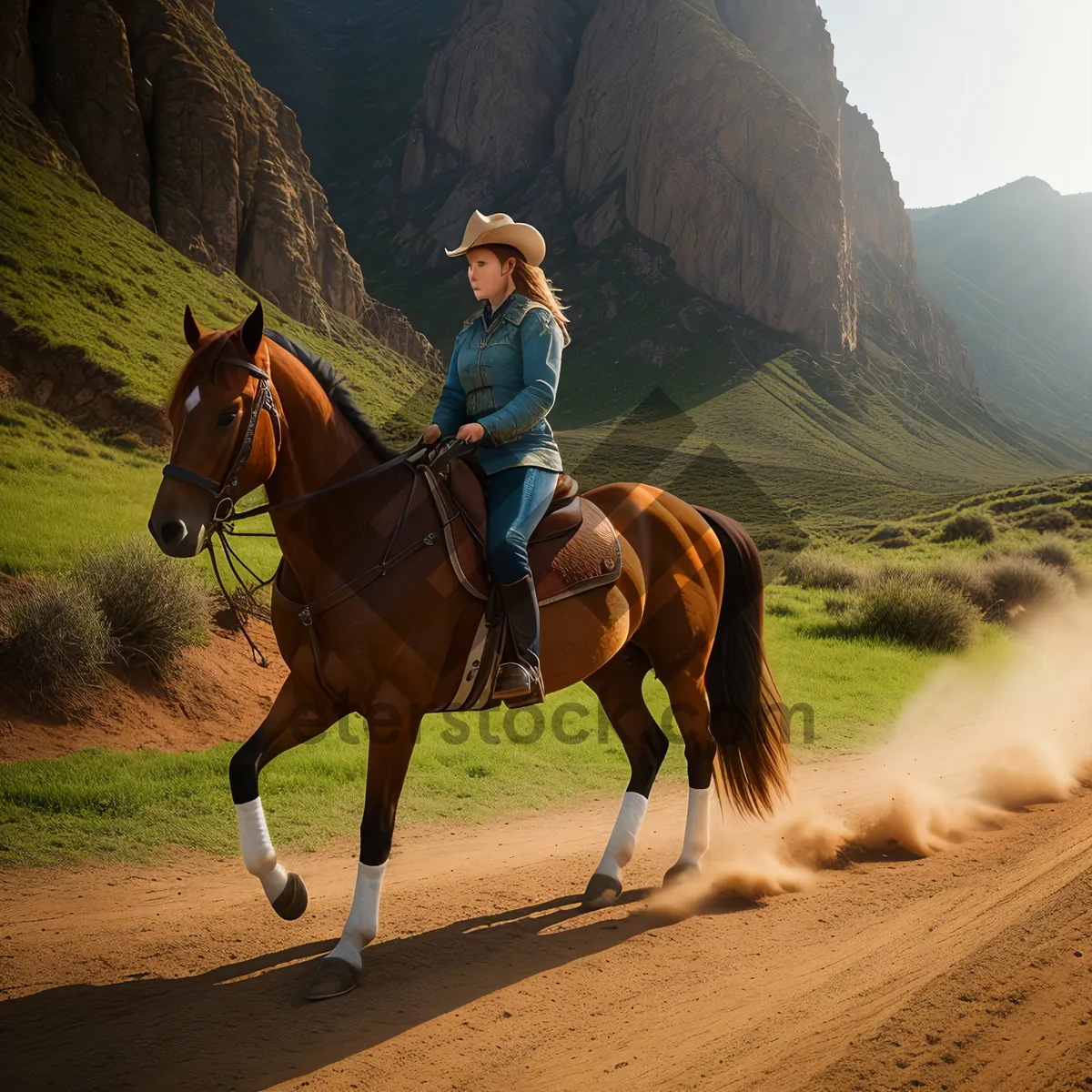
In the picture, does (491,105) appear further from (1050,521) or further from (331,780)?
(331,780)

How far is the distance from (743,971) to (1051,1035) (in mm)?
1395

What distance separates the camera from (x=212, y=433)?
143 inches

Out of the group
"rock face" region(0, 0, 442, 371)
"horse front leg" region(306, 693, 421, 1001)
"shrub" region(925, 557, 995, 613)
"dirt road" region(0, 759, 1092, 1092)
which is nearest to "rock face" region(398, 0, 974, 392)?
"rock face" region(0, 0, 442, 371)

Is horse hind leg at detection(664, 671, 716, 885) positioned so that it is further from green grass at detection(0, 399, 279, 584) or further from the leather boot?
green grass at detection(0, 399, 279, 584)

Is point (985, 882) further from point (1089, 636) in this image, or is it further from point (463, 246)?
point (1089, 636)

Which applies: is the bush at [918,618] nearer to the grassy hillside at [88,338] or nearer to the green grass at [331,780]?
the green grass at [331,780]

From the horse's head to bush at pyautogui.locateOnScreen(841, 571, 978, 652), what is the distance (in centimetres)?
1484

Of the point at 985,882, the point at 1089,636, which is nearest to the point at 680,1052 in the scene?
the point at 985,882

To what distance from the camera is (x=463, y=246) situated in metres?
4.73

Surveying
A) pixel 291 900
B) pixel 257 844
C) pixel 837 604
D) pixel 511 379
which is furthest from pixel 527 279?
pixel 837 604

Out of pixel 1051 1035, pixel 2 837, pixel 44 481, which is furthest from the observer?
pixel 44 481

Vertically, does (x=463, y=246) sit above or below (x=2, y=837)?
above

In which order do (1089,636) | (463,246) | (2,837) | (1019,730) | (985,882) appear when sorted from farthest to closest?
(1089,636) → (1019,730) → (2,837) → (985,882) → (463,246)

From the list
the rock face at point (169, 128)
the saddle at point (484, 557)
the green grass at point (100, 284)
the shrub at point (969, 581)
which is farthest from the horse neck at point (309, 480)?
the rock face at point (169, 128)
